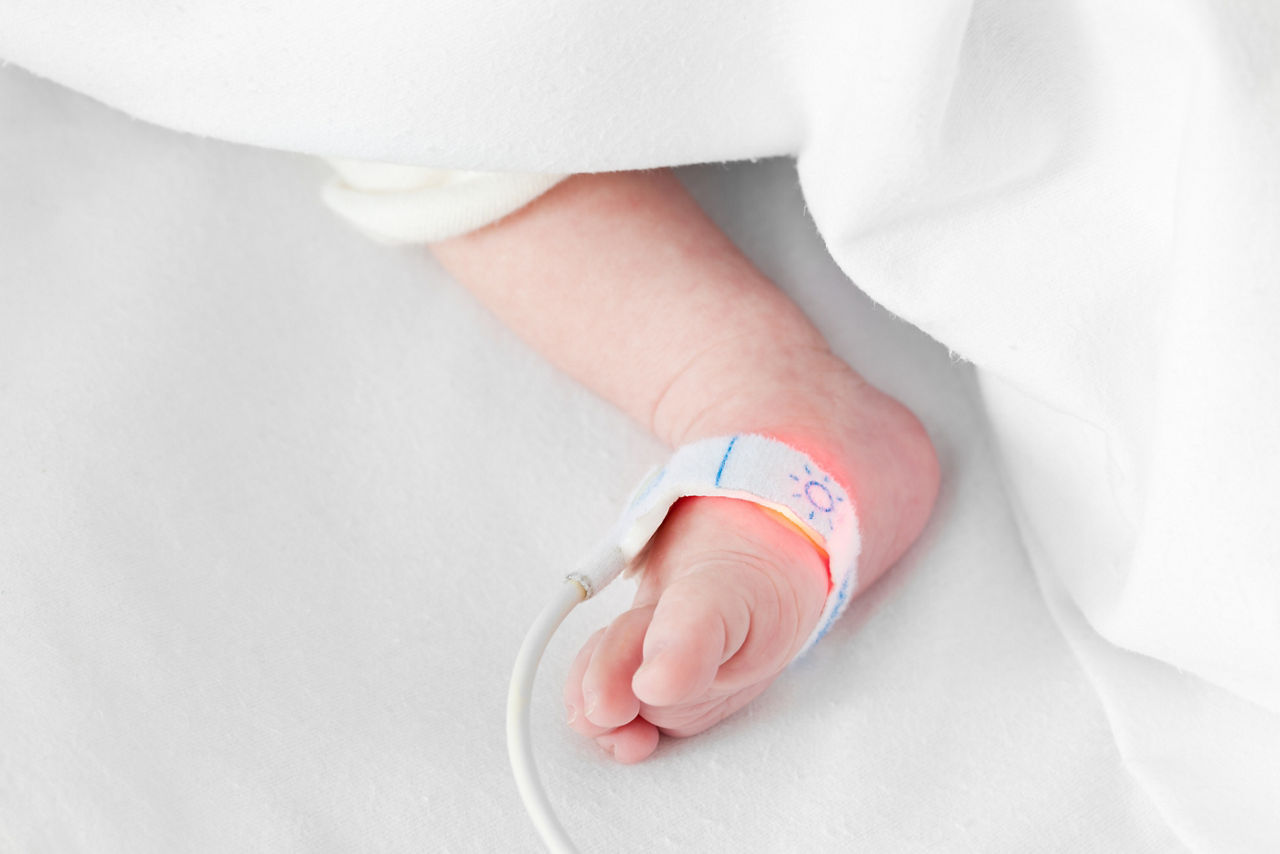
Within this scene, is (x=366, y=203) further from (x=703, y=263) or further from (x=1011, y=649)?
(x=1011, y=649)

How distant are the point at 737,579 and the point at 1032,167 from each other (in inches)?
9.2

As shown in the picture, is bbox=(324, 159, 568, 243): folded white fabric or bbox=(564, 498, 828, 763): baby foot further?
bbox=(324, 159, 568, 243): folded white fabric

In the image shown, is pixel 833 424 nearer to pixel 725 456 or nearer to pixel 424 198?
pixel 725 456

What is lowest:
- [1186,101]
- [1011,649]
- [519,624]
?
[1011,649]

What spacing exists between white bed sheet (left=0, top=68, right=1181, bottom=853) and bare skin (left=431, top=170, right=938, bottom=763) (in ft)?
0.12

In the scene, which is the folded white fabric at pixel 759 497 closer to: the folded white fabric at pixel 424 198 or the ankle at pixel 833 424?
the ankle at pixel 833 424

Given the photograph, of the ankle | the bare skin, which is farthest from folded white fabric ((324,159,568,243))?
the ankle

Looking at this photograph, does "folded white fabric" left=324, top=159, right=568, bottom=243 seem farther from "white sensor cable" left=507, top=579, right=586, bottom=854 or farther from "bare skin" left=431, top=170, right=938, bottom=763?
"white sensor cable" left=507, top=579, right=586, bottom=854

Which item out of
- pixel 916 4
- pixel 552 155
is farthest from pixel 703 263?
pixel 916 4

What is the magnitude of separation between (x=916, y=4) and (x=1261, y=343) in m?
0.20

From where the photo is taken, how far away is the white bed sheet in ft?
1.87

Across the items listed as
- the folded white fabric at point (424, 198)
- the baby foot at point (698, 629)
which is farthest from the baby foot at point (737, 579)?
the folded white fabric at point (424, 198)

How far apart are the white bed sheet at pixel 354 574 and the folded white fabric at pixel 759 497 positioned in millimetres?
61

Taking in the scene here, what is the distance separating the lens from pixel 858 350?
78 cm
